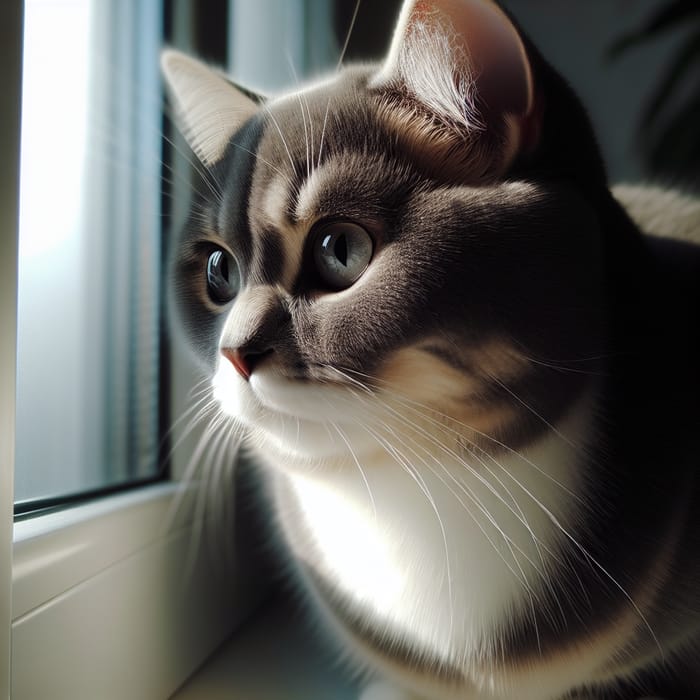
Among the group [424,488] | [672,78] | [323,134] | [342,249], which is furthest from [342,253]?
[672,78]

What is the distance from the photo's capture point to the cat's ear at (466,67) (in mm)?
474

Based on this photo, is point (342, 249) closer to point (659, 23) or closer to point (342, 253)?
point (342, 253)

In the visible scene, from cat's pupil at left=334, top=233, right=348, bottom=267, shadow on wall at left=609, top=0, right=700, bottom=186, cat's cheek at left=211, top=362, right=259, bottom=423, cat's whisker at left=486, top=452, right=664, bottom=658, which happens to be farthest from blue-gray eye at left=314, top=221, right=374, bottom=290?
shadow on wall at left=609, top=0, right=700, bottom=186

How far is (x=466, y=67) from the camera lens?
490 mm

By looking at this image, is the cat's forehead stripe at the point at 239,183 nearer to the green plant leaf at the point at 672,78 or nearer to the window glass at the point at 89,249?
the window glass at the point at 89,249

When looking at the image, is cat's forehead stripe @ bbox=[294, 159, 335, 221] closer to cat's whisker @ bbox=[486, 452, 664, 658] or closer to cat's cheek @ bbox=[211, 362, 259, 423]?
cat's cheek @ bbox=[211, 362, 259, 423]

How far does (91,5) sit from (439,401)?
517 mm

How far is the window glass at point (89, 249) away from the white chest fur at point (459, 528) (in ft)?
0.80

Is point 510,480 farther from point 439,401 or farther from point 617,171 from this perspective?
point 617,171

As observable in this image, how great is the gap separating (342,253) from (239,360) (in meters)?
0.12

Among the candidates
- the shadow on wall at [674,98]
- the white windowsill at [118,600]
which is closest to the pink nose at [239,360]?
the white windowsill at [118,600]

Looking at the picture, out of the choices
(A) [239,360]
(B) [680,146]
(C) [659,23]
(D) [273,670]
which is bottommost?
(D) [273,670]

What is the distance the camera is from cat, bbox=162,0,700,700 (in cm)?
49


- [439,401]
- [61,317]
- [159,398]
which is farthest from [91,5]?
[439,401]
